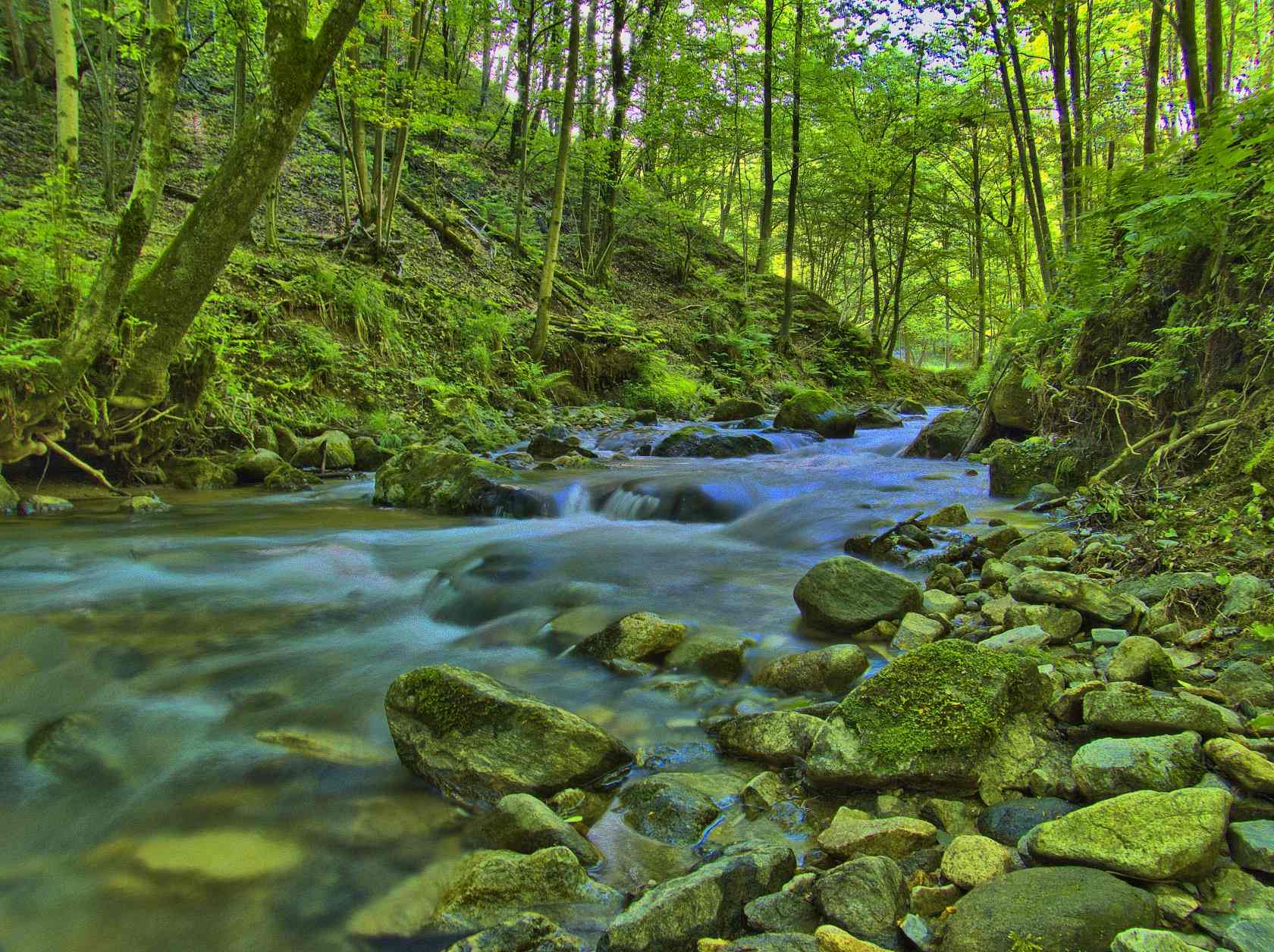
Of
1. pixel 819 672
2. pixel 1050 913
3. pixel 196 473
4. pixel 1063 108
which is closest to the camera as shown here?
pixel 1050 913

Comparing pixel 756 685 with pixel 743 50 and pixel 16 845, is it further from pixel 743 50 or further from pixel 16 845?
pixel 743 50

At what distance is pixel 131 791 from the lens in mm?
2879

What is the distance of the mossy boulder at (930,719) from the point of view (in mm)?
2494

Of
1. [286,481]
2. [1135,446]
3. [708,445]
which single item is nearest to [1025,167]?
[708,445]

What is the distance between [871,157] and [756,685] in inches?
790

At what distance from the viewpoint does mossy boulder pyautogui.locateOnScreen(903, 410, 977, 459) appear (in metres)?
10.8

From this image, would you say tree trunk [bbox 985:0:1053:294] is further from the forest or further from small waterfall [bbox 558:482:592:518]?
small waterfall [bbox 558:482:592:518]

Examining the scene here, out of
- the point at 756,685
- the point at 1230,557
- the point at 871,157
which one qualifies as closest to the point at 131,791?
the point at 756,685

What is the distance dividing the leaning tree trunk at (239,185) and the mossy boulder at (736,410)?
1110 cm

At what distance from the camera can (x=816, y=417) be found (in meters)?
14.2

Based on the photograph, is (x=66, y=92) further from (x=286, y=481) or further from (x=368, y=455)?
(x=368, y=455)

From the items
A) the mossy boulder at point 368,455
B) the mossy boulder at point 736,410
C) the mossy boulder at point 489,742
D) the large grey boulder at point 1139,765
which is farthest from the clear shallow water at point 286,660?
the mossy boulder at point 736,410

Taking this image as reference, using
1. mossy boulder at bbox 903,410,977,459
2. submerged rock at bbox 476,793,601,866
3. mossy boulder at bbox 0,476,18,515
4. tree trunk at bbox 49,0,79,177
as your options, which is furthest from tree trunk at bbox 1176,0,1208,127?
mossy boulder at bbox 0,476,18,515

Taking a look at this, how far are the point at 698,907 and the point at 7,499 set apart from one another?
7.68 meters
